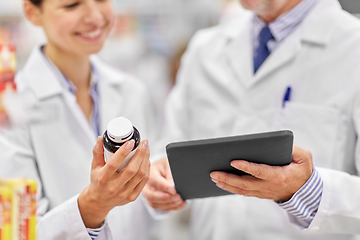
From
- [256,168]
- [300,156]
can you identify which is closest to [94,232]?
[256,168]

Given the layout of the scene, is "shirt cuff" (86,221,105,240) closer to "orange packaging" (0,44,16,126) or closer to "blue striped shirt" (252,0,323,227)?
"orange packaging" (0,44,16,126)

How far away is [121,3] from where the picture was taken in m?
3.28

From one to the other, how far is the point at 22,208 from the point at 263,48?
1024mm

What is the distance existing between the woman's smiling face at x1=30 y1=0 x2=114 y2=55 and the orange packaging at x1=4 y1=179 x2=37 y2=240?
0.69m

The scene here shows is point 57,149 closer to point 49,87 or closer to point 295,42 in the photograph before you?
point 49,87

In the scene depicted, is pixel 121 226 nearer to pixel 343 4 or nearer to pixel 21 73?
pixel 21 73

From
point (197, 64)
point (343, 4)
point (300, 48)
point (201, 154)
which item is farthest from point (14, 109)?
point (343, 4)

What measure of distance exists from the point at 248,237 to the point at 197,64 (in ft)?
2.54

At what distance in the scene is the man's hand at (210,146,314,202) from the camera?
2.68 feet

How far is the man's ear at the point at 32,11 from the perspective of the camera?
4.08ft

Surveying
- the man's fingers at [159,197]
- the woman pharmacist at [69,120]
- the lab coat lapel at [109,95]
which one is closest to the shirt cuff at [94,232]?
the woman pharmacist at [69,120]

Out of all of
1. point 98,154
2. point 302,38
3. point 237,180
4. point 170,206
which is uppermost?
point 302,38

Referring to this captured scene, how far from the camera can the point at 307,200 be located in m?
0.95

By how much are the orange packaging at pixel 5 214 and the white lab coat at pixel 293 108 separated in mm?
757
